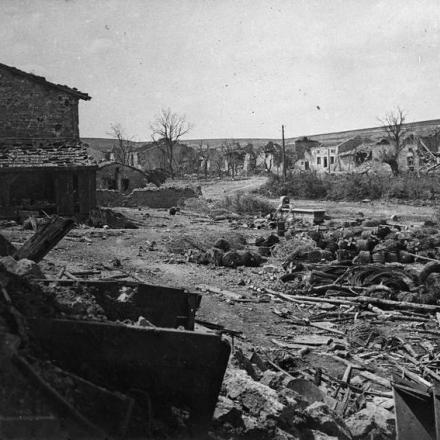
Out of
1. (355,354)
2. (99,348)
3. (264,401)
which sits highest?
(99,348)

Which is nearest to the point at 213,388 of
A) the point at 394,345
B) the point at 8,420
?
the point at 8,420

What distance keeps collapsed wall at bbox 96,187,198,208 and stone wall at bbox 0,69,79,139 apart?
8352mm

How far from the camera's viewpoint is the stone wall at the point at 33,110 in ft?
79.5

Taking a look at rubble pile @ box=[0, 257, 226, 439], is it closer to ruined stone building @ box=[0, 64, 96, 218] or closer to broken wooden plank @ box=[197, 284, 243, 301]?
broken wooden plank @ box=[197, 284, 243, 301]

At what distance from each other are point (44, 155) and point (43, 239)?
1803 centimetres

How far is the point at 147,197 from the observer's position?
3384 centimetres

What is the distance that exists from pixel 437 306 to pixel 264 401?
680 cm

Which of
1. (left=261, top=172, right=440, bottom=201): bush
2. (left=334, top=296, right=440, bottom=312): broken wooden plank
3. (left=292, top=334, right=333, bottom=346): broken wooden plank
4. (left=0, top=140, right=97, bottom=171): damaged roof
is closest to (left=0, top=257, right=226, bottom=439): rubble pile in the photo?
(left=292, top=334, right=333, bottom=346): broken wooden plank

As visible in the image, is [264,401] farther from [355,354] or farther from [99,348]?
[355,354]

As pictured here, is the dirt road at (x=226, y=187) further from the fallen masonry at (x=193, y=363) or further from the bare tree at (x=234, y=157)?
the fallen masonry at (x=193, y=363)

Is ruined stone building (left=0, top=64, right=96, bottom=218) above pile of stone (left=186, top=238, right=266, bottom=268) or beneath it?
above

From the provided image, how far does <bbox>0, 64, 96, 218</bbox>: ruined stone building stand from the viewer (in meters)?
23.0

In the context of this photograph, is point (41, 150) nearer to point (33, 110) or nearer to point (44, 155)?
point (44, 155)

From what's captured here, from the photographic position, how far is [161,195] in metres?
34.3
